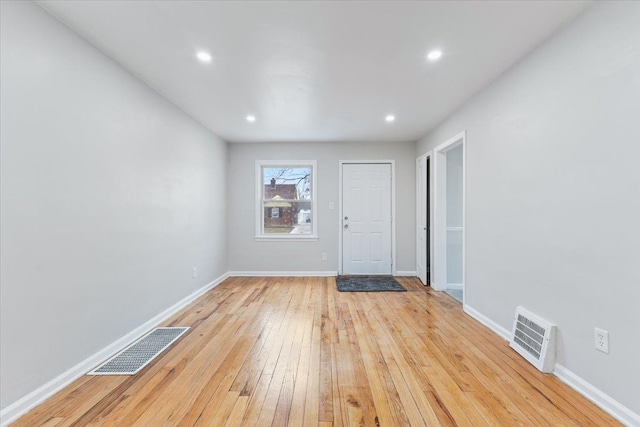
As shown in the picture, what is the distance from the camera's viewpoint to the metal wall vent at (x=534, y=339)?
2.09 metres

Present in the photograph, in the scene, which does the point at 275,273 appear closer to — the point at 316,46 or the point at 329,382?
the point at 329,382

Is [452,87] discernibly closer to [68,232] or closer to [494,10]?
[494,10]

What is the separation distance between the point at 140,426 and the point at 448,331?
2620mm

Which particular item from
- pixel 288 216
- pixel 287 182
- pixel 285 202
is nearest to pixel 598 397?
pixel 288 216

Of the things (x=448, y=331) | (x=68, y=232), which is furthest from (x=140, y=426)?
(x=448, y=331)

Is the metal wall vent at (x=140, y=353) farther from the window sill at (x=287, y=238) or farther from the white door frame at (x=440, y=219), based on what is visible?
the white door frame at (x=440, y=219)

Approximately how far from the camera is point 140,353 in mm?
2443

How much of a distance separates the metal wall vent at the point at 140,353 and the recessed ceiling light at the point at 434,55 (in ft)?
11.2

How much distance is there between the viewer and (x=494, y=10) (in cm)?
186

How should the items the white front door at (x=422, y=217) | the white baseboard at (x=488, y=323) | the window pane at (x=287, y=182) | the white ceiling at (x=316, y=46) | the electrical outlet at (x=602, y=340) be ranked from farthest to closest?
the window pane at (x=287, y=182), the white front door at (x=422, y=217), the white baseboard at (x=488, y=323), the white ceiling at (x=316, y=46), the electrical outlet at (x=602, y=340)

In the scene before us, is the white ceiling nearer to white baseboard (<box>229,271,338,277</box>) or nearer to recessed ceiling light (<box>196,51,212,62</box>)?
recessed ceiling light (<box>196,51,212,62</box>)

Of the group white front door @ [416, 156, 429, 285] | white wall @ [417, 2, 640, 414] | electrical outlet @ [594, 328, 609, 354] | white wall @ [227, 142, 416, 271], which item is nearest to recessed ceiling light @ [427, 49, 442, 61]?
white wall @ [417, 2, 640, 414]

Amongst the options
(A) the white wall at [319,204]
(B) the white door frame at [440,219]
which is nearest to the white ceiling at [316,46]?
(B) the white door frame at [440,219]

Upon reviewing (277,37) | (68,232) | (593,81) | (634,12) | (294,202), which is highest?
(277,37)
